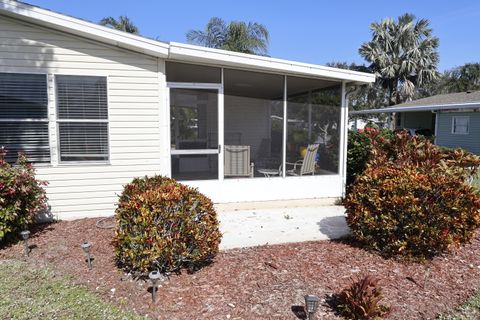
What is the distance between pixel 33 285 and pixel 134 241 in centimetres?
120

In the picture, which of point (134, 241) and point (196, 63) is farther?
point (196, 63)

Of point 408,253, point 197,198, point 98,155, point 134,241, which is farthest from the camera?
point 98,155

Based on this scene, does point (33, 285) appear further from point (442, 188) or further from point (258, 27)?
point (258, 27)

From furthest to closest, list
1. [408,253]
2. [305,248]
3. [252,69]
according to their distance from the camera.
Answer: [252,69]
[305,248]
[408,253]

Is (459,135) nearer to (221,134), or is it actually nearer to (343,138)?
(343,138)

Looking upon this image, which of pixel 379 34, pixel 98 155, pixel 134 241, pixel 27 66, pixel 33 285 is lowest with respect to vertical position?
pixel 33 285

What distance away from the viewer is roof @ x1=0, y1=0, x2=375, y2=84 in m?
5.38

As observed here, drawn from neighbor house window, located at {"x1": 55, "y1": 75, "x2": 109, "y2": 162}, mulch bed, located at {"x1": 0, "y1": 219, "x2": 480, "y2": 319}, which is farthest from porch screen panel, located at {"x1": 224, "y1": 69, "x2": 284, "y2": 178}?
mulch bed, located at {"x1": 0, "y1": 219, "x2": 480, "y2": 319}

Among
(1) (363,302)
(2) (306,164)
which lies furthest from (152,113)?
(1) (363,302)

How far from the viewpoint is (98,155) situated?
6.12 metres

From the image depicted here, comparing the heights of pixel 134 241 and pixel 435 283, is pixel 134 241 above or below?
above

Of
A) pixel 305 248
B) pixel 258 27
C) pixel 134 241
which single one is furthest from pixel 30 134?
pixel 258 27

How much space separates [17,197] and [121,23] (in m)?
17.2

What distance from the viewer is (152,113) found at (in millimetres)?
6277
